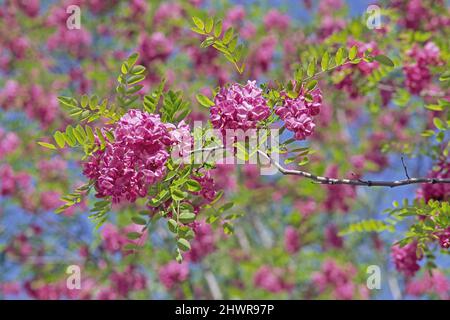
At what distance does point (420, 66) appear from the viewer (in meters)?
3.70

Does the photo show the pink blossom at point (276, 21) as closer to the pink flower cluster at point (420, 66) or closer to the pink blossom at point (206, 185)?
the pink flower cluster at point (420, 66)

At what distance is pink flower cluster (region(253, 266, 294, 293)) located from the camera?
667 centimetres

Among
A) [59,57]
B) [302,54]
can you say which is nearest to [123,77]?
[302,54]

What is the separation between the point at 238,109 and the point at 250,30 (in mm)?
5052

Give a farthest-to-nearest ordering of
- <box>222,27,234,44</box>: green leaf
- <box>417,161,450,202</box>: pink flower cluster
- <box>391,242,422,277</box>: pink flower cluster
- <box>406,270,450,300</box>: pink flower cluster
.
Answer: <box>406,270,450,300</box>: pink flower cluster → <box>391,242,422,277</box>: pink flower cluster → <box>417,161,450,202</box>: pink flower cluster → <box>222,27,234,44</box>: green leaf

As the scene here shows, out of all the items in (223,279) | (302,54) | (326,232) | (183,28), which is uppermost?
(183,28)

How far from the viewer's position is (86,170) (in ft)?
7.95

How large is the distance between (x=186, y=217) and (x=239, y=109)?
1.69 ft

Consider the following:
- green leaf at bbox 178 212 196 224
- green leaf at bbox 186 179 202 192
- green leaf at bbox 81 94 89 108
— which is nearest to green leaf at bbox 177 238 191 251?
green leaf at bbox 178 212 196 224

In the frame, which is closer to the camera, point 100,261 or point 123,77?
point 123,77

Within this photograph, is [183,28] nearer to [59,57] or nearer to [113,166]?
[59,57]

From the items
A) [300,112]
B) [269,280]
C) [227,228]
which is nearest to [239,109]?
[300,112]

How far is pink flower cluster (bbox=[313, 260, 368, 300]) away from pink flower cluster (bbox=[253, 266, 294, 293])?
428 mm

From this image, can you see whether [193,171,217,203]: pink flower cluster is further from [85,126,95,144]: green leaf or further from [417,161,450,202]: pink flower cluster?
[417,161,450,202]: pink flower cluster
